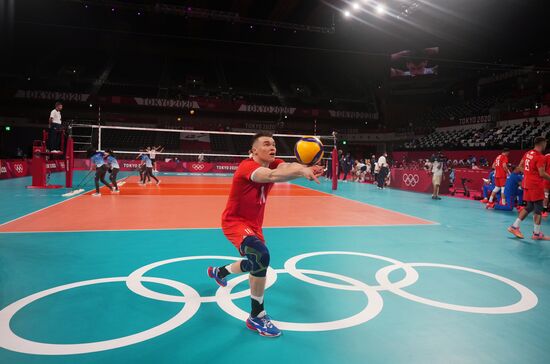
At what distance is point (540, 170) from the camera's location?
6.38 m

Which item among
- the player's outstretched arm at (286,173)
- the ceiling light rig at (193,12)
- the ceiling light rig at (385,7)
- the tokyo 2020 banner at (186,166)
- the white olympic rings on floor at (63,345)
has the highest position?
the ceiling light rig at (193,12)

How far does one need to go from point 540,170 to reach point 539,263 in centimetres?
218

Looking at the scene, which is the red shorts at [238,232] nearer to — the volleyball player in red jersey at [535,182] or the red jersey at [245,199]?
the red jersey at [245,199]

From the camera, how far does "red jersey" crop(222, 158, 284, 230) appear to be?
3.07 metres

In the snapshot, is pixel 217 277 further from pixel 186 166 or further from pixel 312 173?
pixel 186 166

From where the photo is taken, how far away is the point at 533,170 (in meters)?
6.65

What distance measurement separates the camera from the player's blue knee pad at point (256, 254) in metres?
2.93

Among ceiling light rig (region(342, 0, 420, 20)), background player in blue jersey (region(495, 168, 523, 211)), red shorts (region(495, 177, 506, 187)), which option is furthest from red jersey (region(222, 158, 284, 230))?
ceiling light rig (region(342, 0, 420, 20))

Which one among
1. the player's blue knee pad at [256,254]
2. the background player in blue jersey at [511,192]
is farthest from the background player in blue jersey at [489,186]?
the player's blue knee pad at [256,254]

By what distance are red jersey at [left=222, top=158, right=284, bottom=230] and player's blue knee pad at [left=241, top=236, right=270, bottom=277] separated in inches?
10.3

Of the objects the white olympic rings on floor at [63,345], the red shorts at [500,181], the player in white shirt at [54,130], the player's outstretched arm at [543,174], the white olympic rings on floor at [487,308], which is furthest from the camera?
the player in white shirt at [54,130]

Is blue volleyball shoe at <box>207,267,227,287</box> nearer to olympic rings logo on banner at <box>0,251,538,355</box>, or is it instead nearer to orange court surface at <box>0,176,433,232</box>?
olympic rings logo on banner at <box>0,251,538,355</box>

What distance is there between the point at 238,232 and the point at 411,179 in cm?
1670

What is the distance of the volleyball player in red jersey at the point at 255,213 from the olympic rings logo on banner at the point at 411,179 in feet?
52.5
